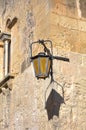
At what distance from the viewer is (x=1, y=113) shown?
22.9ft

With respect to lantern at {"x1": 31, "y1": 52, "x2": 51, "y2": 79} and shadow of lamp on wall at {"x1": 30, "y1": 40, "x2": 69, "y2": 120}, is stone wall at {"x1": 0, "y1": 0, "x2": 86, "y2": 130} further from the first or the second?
lantern at {"x1": 31, "y1": 52, "x2": 51, "y2": 79}

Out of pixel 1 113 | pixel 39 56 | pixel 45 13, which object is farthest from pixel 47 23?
pixel 1 113

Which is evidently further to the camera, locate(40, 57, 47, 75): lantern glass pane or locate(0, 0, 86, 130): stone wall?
locate(0, 0, 86, 130): stone wall

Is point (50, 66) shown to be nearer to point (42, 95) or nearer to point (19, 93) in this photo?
point (42, 95)

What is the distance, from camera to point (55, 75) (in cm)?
532

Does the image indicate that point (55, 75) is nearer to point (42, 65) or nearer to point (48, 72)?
point (48, 72)

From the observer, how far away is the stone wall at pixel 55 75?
5250 mm

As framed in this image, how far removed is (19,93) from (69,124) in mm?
1282

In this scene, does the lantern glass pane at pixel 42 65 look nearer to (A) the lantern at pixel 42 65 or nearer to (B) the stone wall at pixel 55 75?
(A) the lantern at pixel 42 65

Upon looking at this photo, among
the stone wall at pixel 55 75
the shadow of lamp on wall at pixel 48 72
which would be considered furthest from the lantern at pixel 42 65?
the stone wall at pixel 55 75

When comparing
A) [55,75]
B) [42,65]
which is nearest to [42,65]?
[42,65]

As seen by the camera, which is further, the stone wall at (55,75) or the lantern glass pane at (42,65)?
the stone wall at (55,75)

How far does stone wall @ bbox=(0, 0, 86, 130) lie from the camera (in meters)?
5.25

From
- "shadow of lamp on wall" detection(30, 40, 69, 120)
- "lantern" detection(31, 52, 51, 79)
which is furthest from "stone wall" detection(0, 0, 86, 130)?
"lantern" detection(31, 52, 51, 79)
